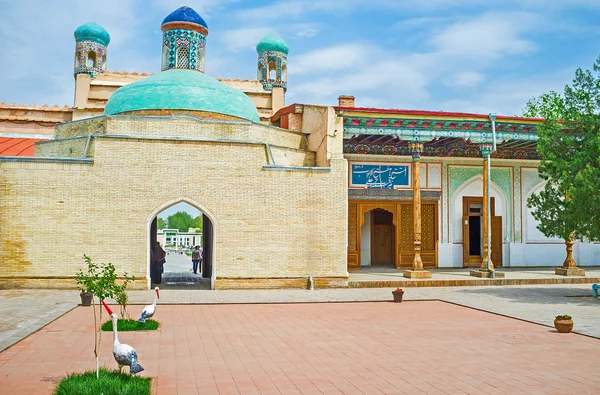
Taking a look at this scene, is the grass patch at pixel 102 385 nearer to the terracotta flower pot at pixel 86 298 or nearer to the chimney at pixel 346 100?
the terracotta flower pot at pixel 86 298

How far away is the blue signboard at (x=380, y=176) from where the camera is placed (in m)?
19.9

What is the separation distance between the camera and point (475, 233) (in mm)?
21312

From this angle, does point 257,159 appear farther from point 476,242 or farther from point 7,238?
point 476,242

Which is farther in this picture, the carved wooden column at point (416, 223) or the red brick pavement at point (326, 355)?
the carved wooden column at point (416, 223)

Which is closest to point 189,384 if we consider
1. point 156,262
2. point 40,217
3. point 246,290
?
point 246,290

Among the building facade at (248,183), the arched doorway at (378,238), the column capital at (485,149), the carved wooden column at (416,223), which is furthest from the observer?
the arched doorway at (378,238)

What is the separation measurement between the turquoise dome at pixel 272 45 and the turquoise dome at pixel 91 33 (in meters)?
7.06

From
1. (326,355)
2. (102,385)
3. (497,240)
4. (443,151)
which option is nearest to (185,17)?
(443,151)

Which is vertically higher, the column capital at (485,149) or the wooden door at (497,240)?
the column capital at (485,149)

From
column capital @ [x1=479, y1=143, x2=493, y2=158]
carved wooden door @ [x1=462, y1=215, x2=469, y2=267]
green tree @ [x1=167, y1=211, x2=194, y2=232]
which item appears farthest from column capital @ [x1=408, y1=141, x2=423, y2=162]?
green tree @ [x1=167, y1=211, x2=194, y2=232]

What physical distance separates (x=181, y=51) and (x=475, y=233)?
1204cm

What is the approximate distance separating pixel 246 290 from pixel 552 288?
27.1ft

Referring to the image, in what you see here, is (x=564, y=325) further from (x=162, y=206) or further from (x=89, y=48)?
(x=89, y=48)

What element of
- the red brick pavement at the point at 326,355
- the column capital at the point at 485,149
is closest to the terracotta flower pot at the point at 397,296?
the red brick pavement at the point at 326,355
